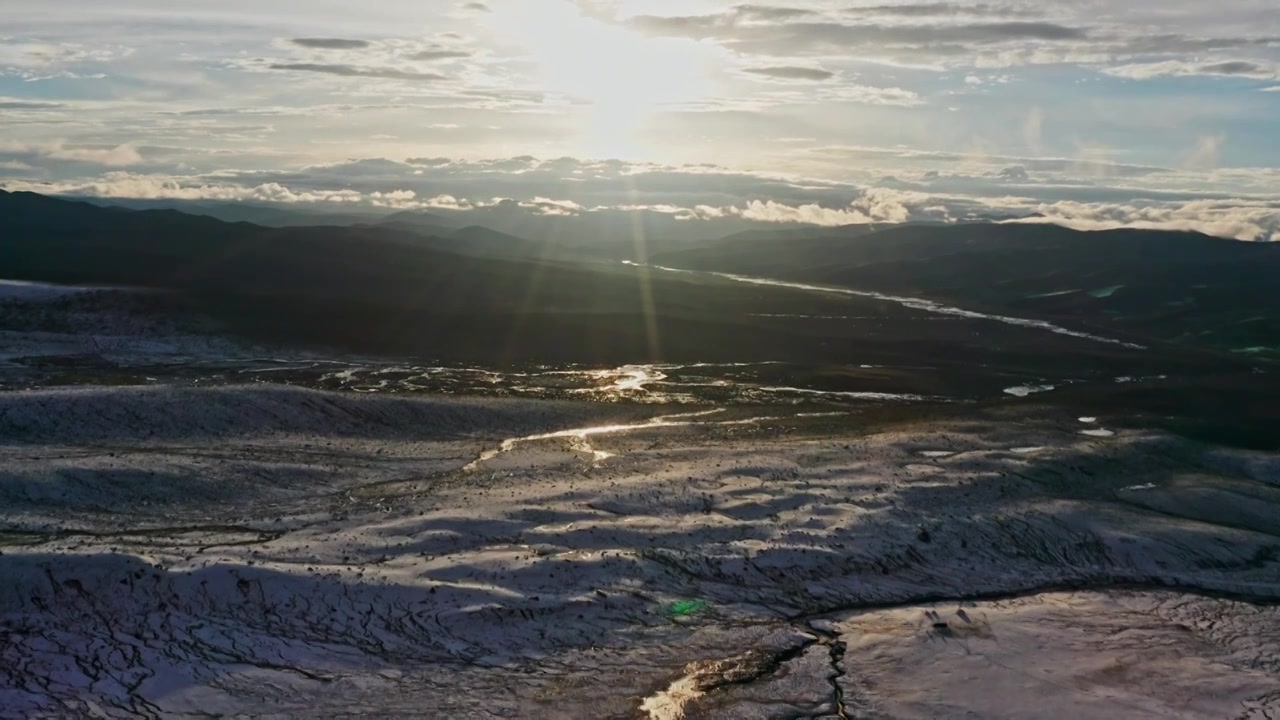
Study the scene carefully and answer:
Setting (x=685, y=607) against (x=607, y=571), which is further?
(x=607, y=571)

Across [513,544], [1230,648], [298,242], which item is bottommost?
[1230,648]

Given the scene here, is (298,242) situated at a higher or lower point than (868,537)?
higher

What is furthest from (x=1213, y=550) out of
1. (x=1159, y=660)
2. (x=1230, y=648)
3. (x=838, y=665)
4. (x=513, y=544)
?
(x=513, y=544)

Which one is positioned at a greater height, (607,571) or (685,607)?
(607,571)

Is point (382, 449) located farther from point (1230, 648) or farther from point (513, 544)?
point (1230, 648)

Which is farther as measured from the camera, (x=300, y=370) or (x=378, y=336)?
(x=378, y=336)

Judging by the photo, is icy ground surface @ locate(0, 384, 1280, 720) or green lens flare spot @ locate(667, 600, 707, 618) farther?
green lens flare spot @ locate(667, 600, 707, 618)

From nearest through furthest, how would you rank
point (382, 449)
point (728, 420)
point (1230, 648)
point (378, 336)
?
1. point (1230, 648)
2. point (382, 449)
3. point (728, 420)
4. point (378, 336)

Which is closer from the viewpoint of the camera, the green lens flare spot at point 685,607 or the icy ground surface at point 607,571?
the icy ground surface at point 607,571
